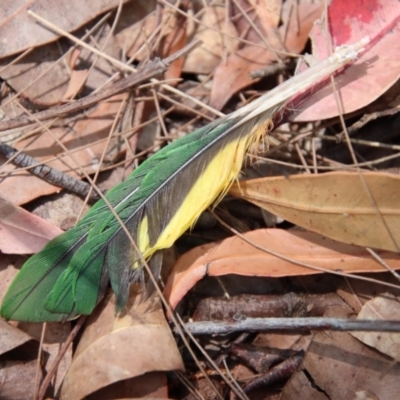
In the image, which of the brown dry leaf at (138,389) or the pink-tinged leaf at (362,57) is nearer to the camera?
the brown dry leaf at (138,389)

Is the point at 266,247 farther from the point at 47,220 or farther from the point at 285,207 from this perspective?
the point at 47,220

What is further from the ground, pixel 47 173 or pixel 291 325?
pixel 47 173

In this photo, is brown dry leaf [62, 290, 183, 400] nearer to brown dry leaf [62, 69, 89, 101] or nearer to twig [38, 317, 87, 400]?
twig [38, 317, 87, 400]

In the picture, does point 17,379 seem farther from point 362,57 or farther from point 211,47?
point 362,57

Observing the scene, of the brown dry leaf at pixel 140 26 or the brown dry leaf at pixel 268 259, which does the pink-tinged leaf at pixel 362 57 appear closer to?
the brown dry leaf at pixel 268 259

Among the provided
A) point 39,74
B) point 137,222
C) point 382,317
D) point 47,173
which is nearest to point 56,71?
point 39,74

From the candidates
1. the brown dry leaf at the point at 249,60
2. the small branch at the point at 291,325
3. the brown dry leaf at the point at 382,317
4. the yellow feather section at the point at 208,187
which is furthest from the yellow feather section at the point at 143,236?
the brown dry leaf at the point at 382,317
